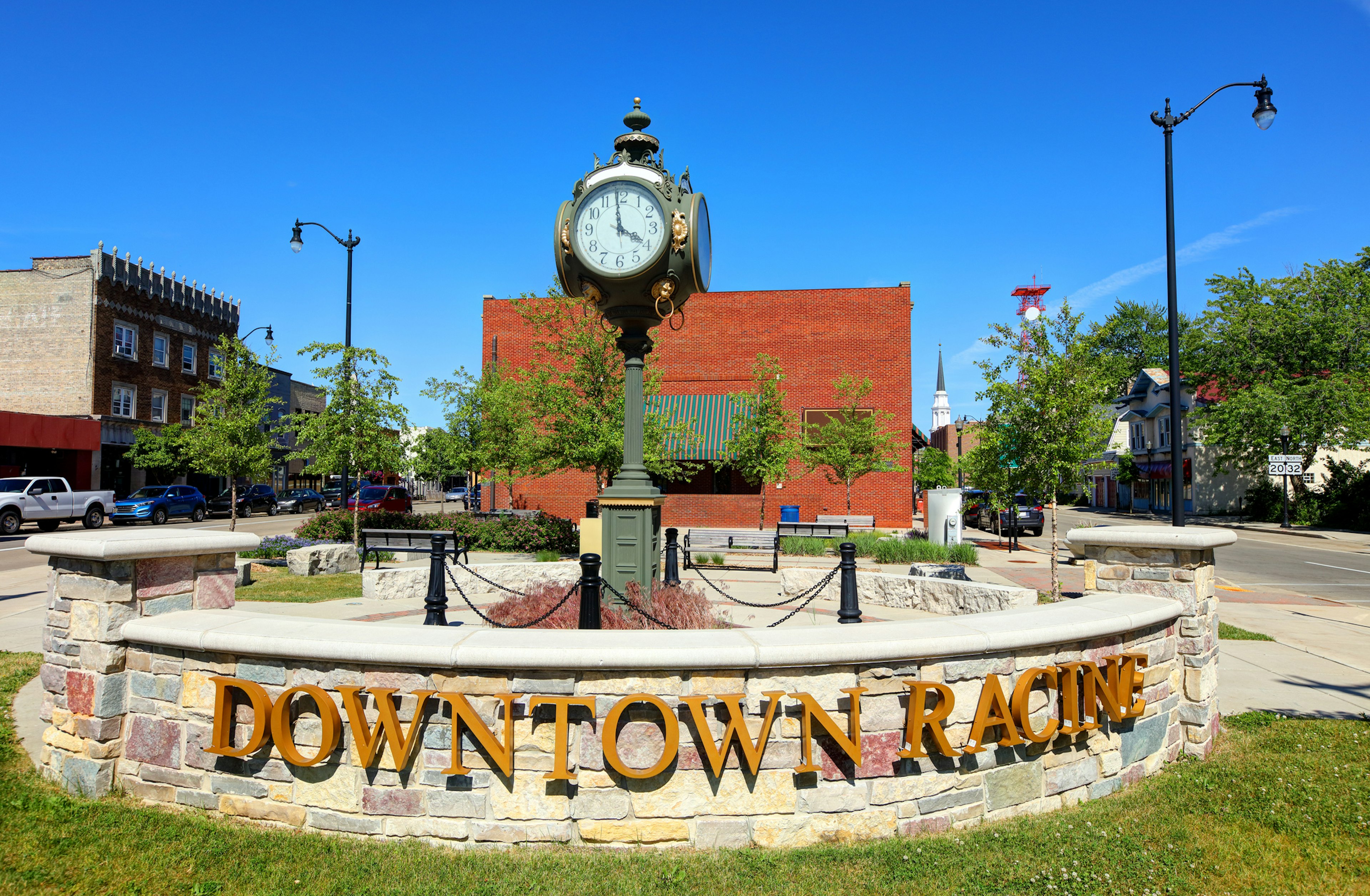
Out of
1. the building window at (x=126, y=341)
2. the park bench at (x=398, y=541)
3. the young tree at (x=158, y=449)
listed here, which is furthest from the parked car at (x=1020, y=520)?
the building window at (x=126, y=341)

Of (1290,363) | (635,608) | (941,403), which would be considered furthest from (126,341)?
(941,403)

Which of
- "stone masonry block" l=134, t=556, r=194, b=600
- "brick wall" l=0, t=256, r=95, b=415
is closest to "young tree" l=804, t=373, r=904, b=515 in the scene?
"stone masonry block" l=134, t=556, r=194, b=600

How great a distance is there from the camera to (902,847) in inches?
150

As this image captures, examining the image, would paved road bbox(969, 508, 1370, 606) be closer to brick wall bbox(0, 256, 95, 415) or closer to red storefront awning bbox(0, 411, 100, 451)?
red storefront awning bbox(0, 411, 100, 451)

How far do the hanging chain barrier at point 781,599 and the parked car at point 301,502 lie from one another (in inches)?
1301

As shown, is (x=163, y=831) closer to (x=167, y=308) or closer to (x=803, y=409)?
(x=803, y=409)

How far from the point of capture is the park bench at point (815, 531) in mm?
19484

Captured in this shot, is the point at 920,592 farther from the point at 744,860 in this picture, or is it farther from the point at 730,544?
the point at 744,860

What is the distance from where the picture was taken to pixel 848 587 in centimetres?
741

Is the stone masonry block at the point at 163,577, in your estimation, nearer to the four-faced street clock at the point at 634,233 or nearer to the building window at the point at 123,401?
the four-faced street clock at the point at 634,233

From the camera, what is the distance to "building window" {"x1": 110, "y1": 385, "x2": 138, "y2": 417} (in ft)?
113

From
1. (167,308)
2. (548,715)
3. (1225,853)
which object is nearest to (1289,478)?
(1225,853)

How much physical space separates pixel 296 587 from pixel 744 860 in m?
11.0

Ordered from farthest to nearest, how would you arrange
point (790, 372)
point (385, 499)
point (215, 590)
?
point (385, 499) → point (790, 372) → point (215, 590)
